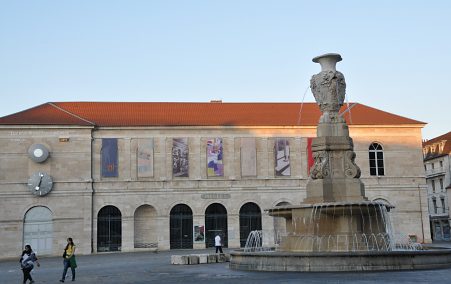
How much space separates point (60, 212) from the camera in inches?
1866

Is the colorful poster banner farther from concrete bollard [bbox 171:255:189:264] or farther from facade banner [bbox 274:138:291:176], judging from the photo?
concrete bollard [bbox 171:255:189:264]

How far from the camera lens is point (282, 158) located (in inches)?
1982

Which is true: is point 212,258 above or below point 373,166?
below

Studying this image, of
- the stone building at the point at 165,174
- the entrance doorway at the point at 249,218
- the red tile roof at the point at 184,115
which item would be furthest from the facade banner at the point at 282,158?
the entrance doorway at the point at 249,218

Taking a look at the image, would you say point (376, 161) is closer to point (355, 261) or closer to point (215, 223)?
point (215, 223)

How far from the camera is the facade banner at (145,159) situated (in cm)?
4897

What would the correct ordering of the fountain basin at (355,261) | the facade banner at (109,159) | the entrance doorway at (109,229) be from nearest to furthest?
the fountain basin at (355,261) → the entrance doorway at (109,229) → the facade banner at (109,159)

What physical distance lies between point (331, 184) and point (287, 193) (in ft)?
98.2

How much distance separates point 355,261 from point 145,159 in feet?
110

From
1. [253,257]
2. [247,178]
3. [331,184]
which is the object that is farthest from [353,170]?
[247,178]

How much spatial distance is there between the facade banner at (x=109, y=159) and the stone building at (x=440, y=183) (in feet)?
125

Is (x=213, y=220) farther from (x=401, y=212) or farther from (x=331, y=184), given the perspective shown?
(x=331, y=184)

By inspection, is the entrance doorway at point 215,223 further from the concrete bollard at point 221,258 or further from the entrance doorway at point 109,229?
the concrete bollard at point 221,258

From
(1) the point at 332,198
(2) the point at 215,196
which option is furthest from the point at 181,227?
(1) the point at 332,198
